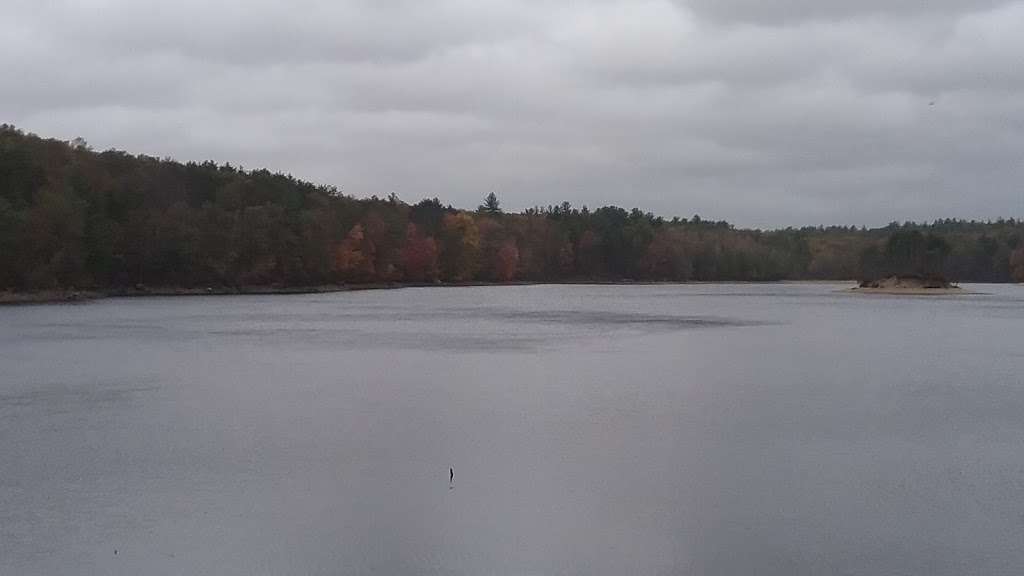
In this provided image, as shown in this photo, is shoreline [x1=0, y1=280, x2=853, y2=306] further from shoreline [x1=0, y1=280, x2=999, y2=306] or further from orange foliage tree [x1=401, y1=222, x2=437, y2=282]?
orange foliage tree [x1=401, y1=222, x2=437, y2=282]

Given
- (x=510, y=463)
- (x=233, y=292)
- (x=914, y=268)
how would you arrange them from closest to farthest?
(x=510, y=463), (x=233, y=292), (x=914, y=268)

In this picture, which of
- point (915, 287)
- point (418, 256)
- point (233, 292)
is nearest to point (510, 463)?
point (233, 292)

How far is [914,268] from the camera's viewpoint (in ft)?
266

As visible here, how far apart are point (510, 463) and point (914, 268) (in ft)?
256

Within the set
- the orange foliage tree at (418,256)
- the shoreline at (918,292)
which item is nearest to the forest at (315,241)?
the orange foliage tree at (418,256)

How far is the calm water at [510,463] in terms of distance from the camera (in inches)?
288

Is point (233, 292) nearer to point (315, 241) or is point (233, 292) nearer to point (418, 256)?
point (315, 241)

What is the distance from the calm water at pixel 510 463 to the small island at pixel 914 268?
5869 cm

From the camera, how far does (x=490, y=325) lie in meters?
34.5

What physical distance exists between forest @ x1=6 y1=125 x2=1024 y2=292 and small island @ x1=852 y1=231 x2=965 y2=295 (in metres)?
0.18

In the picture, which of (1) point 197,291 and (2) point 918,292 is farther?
(2) point 918,292

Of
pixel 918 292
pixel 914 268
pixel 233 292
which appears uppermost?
pixel 914 268

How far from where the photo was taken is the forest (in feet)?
178

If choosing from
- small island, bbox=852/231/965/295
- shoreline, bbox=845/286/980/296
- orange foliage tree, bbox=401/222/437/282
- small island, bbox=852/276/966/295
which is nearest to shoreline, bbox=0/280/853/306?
orange foliage tree, bbox=401/222/437/282
